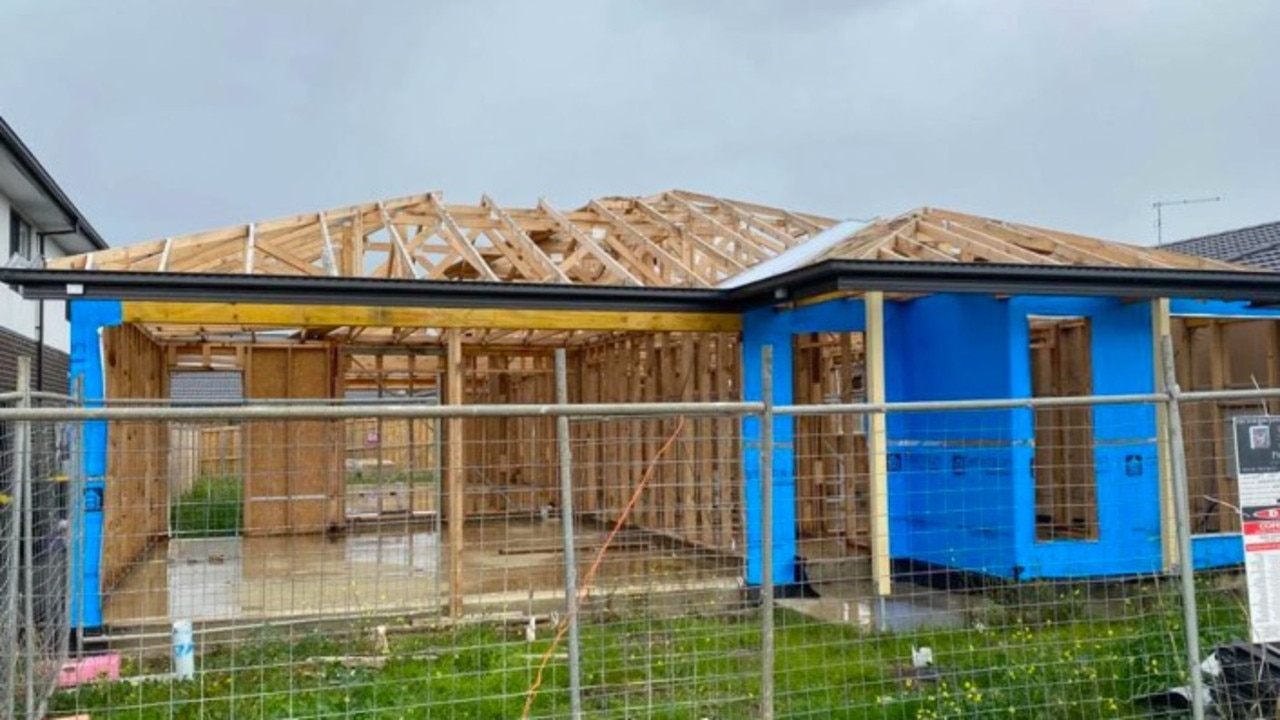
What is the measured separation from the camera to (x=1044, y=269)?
862cm

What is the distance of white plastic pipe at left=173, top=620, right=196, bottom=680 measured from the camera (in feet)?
20.1

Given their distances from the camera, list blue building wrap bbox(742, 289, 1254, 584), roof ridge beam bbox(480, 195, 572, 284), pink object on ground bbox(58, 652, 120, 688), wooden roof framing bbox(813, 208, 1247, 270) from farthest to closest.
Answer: roof ridge beam bbox(480, 195, 572, 284) < wooden roof framing bbox(813, 208, 1247, 270) < blue building wrap bbox(742, 289, 1254, 584) < pink object on ground bbox(58, 652, 120, 688)

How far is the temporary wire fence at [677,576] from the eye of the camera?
504 cm

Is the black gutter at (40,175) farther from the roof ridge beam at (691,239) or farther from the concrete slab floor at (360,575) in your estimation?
the roof ridge beam at (691,239)

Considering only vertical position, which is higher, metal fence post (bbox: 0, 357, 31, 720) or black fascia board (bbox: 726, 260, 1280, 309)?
black fascia board (bbox: 726, 260, 1280, 309)

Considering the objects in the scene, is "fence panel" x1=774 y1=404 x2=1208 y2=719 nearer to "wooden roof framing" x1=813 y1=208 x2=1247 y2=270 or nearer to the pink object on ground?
"wooden roof framing" x1=813 y1=208 x2=1247 y2=270

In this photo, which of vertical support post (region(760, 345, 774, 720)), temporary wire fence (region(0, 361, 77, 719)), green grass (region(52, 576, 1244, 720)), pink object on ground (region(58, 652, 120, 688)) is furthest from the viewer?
pink object on ground (region(58, 652, 120, 688))

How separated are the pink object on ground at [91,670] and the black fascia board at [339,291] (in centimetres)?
305

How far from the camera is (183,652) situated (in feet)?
20.4

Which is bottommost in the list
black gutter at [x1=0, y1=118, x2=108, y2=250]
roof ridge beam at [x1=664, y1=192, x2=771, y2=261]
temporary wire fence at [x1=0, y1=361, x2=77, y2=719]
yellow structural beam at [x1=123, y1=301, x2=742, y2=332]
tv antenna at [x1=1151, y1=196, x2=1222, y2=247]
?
temporary wire fence at [x1=0, y1=361, x2=77, y2=719]

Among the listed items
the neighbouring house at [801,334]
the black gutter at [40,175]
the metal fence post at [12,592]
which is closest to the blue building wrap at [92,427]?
the neighbouring house at [801,334]

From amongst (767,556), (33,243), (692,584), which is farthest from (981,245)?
(33,243)

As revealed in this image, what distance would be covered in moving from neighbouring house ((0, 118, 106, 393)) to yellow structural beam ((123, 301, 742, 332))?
12.0ft

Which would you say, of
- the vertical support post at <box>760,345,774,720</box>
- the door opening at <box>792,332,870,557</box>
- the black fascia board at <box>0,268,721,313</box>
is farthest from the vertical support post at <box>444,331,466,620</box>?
the door opening at <box>792,332,870,557</box>
